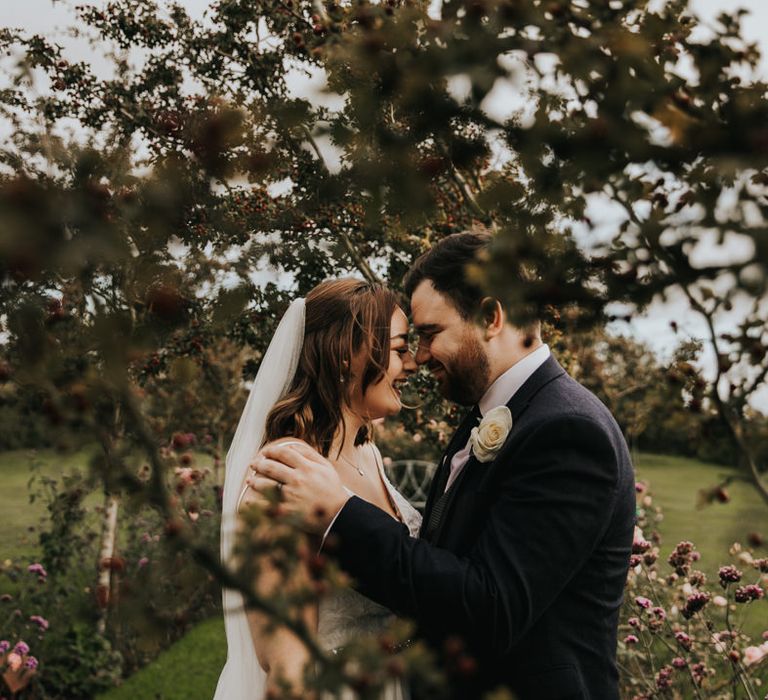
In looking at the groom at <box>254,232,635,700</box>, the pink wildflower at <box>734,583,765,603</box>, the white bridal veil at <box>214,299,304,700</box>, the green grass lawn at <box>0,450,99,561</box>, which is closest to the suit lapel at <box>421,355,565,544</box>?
the groom at <box>254,232,635,700</box>

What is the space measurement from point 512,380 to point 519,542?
67 cm

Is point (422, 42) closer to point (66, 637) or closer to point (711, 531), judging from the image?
point (66, 637)

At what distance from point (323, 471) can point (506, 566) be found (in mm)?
630

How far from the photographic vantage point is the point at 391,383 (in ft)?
9.89

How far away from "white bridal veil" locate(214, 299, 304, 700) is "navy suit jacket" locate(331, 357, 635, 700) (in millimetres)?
747

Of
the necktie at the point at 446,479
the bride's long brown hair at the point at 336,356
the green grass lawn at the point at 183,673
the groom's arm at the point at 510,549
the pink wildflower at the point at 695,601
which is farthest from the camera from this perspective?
the green grass lawn at the point at 183,673

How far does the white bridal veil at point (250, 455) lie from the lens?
2.72m

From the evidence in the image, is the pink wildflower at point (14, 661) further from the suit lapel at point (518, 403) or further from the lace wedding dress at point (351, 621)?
the suit lapel at point (518, 403)

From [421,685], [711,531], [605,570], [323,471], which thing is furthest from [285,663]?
[711,531]

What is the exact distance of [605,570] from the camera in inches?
89.7

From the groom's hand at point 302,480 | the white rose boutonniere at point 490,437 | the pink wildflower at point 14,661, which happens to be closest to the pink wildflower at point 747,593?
the white rose boutonniere at point 490,437

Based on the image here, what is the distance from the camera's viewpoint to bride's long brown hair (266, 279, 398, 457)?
9.59 ft

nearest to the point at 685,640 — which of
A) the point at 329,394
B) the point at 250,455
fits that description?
the point at 329,394

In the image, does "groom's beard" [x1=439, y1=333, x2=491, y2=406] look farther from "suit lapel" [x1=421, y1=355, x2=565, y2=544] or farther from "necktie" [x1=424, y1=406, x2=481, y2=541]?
"suit lapel" [x1=421, y1=355, x2=565, y2=544]
